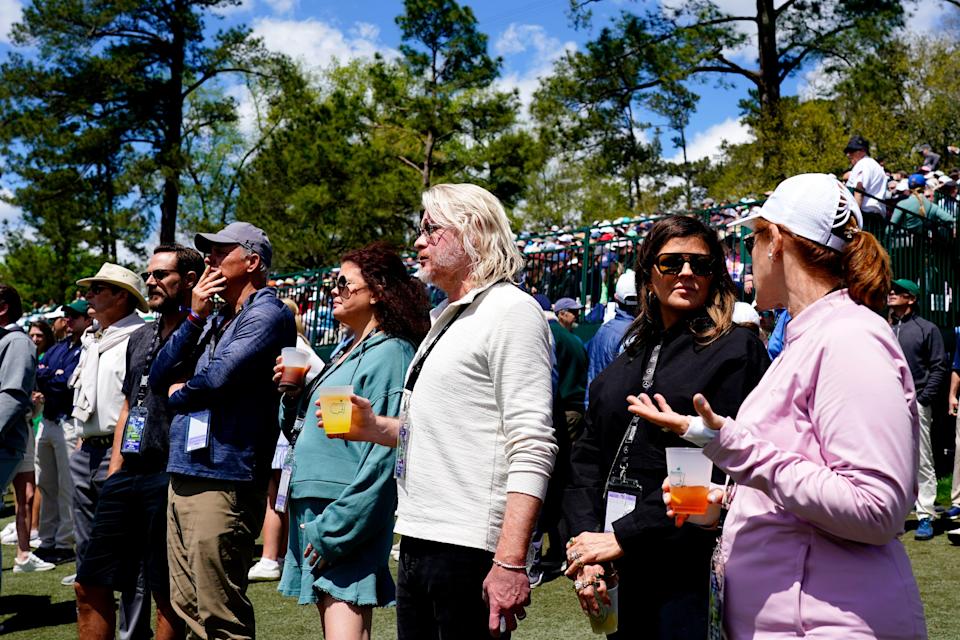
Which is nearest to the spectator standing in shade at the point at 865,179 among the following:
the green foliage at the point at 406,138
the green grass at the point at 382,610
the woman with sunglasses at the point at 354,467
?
the green grass at the point at 382,610

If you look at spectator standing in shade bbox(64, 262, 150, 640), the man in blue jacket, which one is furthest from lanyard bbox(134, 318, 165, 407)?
spectator standing in shade bbox(64, 262, 150, 640)

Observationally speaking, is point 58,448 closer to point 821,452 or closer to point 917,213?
point 821,452

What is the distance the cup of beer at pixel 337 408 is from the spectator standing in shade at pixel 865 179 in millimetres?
9055

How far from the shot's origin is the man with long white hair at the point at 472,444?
8.95 ft

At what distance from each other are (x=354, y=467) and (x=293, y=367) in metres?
0.51

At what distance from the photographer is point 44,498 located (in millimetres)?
9117

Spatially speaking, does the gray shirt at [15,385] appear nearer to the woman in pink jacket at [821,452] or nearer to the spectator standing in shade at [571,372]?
the spectator standing in shade at [571,372]

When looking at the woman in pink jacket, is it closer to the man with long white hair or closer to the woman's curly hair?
the man with long white hair

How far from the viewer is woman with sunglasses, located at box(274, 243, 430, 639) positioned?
3.44m

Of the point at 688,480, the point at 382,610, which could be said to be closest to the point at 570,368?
the point at 382,610

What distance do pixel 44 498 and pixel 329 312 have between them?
950cm

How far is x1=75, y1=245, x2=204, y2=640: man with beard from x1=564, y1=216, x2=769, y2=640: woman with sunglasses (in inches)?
93.0

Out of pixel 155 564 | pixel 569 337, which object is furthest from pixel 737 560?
pixel 569 337

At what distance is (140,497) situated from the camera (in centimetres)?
462
